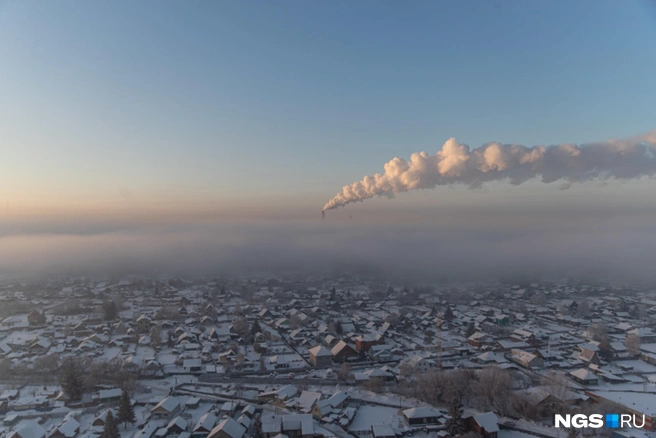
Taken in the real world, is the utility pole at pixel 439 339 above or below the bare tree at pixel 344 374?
below

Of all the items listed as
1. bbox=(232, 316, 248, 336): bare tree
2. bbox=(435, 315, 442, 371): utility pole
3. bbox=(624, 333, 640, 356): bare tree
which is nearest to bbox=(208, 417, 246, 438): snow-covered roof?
bbox=(435, 315, 442, 371): utility pole

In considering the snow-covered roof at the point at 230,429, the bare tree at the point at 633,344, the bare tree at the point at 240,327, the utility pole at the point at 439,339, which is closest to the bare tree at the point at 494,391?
the utility pole at the point at 439,339

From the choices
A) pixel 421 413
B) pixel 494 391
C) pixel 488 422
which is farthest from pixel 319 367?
pixel 488 422

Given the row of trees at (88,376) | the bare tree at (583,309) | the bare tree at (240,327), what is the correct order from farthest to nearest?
the bare tree at (583,309) < the bare tree at (240,327) < the row of trees at (88,376)

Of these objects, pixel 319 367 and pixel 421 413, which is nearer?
pixel 421 413

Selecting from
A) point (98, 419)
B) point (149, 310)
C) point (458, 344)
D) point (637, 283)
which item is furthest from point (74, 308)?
point (637, 283)

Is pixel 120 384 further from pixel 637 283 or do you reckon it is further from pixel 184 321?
pixel 637 283

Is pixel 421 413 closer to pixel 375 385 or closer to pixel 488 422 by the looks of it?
pixel 488 422

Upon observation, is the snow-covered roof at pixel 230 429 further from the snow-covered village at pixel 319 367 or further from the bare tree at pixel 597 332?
the bare tree at pixel 597 332
